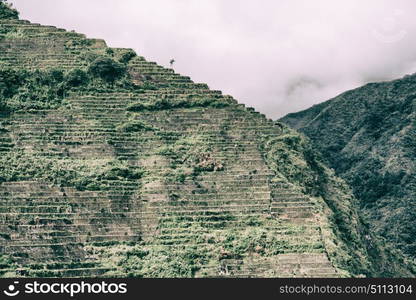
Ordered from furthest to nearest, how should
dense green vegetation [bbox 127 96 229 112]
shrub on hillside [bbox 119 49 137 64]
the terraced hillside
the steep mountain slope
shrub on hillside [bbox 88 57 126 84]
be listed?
1. the steep mountain slope
2. shrub on hillside [bbox 119 49 137 64]
3. shrub on hillside [bbox 88 57 126 84]
4. dense green vegetation [bbox 127 96 229 112]
5. the terraced hillside

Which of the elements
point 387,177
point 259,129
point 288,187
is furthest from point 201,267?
point 387,177

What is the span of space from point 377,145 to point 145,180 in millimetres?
28612

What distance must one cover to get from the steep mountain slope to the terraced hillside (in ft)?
38.3

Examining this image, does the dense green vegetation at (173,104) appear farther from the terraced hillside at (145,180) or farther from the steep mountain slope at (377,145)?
the steep mountain slope at (377,145)

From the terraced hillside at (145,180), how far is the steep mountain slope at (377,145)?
11.7 metres

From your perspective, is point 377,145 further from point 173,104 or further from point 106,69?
point 106,69

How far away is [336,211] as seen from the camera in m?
41.8

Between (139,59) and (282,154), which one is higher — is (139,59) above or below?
above

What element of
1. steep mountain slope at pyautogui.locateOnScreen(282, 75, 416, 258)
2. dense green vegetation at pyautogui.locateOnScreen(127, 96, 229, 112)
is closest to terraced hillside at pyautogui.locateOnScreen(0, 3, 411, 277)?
dense green vegetation at pyautogui.locateOnScreen(127, 96, 229, 112)

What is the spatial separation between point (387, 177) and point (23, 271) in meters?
29.7

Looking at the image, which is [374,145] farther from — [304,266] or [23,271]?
[23,271]

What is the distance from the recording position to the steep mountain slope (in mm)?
55125

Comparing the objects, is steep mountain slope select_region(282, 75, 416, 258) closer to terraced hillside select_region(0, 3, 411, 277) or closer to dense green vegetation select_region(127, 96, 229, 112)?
terraced hillside select_region(0, 3, 411, 277)

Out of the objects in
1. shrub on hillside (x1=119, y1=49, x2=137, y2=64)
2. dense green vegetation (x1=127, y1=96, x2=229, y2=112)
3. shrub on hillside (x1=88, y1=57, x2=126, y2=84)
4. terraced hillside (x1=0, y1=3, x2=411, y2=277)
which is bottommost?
terraced hillside (x1=0, y1=3, x2=411, y2=277)
